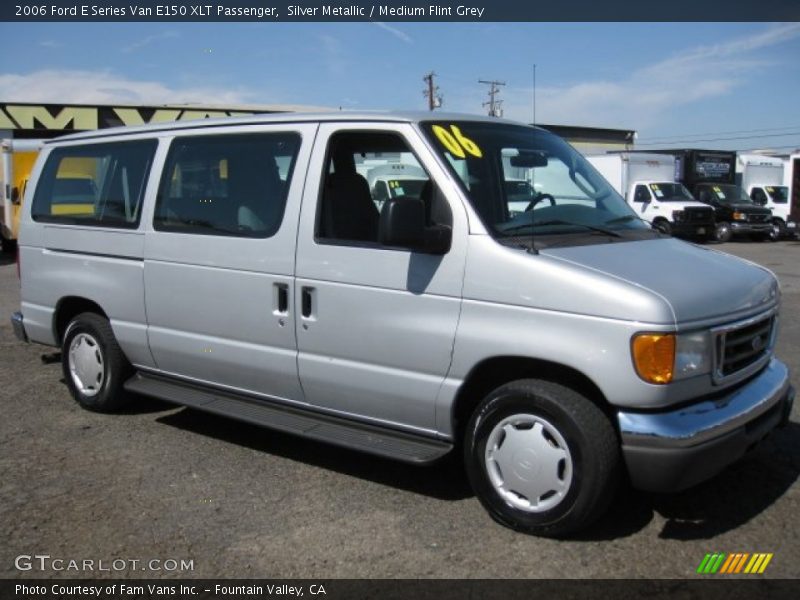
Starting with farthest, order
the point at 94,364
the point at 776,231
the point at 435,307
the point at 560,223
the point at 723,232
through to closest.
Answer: the point at 776,231, the point at 723,232, the point at 94,364, the point at 560,223, the point at 435,307

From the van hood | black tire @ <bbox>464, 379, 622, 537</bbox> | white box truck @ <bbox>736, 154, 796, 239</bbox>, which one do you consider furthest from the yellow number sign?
white box truck @ <bbox>736, 154, 796, 239</bbox>

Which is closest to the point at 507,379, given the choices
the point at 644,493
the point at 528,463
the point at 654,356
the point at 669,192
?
the point at 528,463

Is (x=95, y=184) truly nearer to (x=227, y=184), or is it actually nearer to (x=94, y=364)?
(x=94, y=364)

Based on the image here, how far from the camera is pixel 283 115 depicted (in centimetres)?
462

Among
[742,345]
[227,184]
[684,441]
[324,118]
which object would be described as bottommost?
[684,441]

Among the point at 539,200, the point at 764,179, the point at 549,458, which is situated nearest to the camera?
the point at 549,458

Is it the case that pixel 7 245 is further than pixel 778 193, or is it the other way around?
pixel 778 193

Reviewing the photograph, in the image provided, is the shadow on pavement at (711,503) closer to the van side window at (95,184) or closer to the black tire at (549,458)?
the black tire at (549,458)

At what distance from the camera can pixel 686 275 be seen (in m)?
3.62

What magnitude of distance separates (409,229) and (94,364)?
10.2 ft

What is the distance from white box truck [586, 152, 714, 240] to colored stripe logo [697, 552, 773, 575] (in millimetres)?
20499

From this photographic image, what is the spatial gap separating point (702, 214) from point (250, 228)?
21984 mm

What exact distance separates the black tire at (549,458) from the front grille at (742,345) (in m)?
0.62

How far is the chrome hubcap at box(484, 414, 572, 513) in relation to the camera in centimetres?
352
